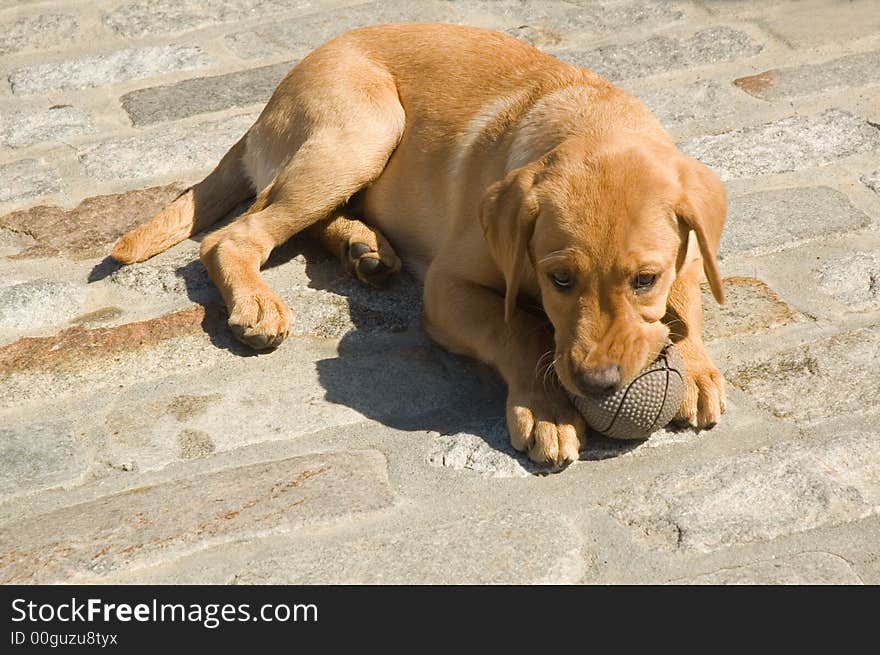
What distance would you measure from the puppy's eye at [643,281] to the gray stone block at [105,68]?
381 centimetres

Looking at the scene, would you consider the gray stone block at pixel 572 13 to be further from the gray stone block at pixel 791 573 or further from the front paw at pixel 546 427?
the gray stone block at pixel 791 573

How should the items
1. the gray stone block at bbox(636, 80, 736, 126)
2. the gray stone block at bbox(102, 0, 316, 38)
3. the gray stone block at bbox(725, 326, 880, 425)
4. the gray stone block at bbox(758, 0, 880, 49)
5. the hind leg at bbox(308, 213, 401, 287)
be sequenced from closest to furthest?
the gray stone block at bbox(725, 326, 880, 425)
the hind leg at bbox(308, 213, 401, 287)
the gray stone block at bbox(636, 80, 736, 126)
the gray stone block at bbox(758, 0, 880, 49)
the gray stone block at bbox(102, 0, 316, 38)

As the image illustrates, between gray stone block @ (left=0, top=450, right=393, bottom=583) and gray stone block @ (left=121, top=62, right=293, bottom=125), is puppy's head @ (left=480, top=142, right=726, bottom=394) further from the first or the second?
gray stone block @ (left=121, top=62, right=293, bottom=125)

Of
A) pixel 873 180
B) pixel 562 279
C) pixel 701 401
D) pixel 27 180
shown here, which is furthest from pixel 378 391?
pixel 873 180

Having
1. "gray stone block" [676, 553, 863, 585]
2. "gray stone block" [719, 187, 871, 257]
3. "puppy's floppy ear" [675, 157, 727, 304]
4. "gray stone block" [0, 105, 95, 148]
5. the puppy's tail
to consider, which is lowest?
"gray stone block" [0, 105, 95, 148]

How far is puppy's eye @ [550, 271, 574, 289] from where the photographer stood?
3588mm

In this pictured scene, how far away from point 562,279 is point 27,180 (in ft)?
10.1

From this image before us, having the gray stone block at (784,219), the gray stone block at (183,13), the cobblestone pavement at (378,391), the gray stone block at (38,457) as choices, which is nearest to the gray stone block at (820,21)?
the cobblestone pavement at (378,391)

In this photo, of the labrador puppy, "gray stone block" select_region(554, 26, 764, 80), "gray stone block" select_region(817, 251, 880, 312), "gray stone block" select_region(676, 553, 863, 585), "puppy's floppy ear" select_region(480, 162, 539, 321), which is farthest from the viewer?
"gray stone block" select_region(554, 26, 764, 80)

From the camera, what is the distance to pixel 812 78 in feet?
20.3

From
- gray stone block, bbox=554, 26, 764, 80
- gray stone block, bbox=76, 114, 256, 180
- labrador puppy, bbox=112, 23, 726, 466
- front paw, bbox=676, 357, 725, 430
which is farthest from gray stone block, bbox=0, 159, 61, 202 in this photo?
front paw, bbox=676, 357, 725, 430

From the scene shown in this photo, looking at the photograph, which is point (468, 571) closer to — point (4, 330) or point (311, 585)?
point (311, 585)

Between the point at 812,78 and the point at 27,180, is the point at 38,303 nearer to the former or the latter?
the point at 27,180

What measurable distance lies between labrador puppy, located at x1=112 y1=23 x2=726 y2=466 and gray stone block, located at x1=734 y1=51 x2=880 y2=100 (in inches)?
67.7
